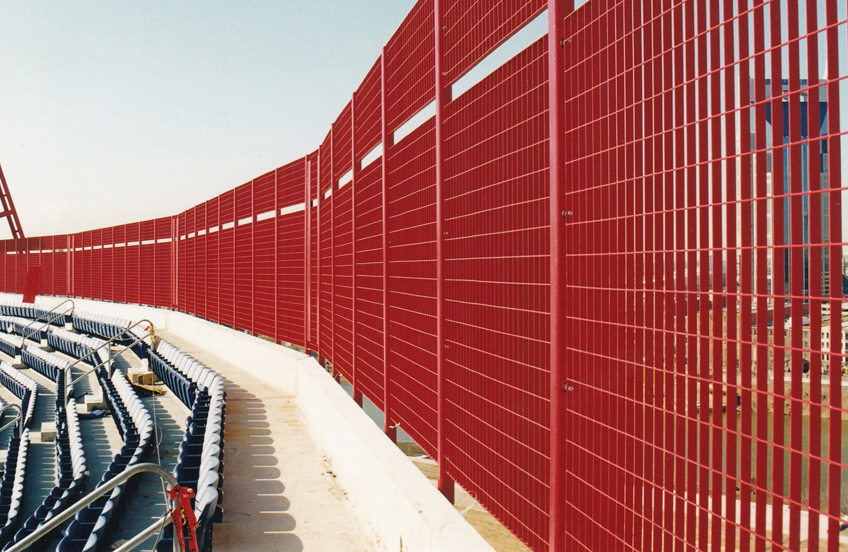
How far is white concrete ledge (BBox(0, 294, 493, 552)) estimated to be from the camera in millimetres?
3965

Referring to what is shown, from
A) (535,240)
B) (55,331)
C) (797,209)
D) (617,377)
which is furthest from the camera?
(55,331)

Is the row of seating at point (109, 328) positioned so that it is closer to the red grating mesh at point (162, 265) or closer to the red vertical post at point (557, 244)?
the red grating mesh at point (162, 265)

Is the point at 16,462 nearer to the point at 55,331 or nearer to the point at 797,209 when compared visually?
the point at 55,331

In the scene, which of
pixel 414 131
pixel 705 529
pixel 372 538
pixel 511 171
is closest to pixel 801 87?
pixel 705 529

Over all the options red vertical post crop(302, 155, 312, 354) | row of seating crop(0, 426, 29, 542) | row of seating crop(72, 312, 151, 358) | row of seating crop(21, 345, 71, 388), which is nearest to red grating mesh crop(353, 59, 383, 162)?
red vertical post crop(302, 155, 312, 354)

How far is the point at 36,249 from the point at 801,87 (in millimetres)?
43153

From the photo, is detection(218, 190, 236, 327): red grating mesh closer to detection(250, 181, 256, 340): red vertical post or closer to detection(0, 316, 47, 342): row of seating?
detection(250, 181, 256, 340): red vertical post

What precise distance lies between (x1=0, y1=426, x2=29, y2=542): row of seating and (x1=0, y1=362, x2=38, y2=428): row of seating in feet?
3.94

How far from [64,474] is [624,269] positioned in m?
9.95

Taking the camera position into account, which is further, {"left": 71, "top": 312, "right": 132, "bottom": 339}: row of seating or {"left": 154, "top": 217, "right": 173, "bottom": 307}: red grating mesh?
{"left": 154, "top": 217, "right": 173, "bottom": 307}: red grating mesh

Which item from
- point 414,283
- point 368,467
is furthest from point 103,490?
point 414,283

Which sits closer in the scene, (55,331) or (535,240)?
(535,240)

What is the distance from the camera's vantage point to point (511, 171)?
350 centimetres

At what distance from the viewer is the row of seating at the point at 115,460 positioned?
6.13 meters
